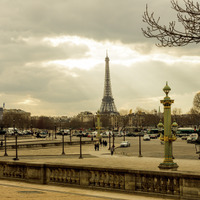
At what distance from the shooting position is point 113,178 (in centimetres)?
1419

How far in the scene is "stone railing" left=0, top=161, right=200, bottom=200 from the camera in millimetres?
12266

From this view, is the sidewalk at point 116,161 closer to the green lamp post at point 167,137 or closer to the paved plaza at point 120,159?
the paved plaza at point 120,159

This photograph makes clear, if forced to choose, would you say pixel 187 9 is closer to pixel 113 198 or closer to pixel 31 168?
pixel 113 198

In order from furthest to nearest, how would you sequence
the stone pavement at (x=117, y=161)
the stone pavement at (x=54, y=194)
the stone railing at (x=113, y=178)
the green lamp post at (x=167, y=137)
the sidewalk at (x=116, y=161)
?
the stone pavement at (x=117, y=161) < the sidewalk at (x=116, y=161) < the green lamp post at (x=167, y=137) < the stone pavement at (x=54, y=194) < the stone railing at (x=113, y=178)

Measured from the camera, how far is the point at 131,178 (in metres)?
13.6

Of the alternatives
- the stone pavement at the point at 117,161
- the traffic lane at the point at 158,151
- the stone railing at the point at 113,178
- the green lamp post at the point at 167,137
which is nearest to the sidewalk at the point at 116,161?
the stone pavement at the point at 117,161

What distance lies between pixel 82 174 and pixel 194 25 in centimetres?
755

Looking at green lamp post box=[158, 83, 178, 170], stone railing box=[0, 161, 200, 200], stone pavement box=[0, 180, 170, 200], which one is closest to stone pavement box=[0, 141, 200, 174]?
green lamp post box=[158, 83, 178, 170]

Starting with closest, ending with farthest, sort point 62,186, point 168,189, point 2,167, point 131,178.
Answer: point 168,189 < point 131,178 < point 62,186 < point 2,167

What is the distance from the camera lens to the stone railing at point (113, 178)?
12266mm

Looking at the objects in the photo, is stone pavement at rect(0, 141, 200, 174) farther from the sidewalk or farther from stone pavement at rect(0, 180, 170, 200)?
stone pavement at rect(0, 180, 170, 200)

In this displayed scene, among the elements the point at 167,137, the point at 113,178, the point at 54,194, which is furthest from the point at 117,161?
the point at 54,194

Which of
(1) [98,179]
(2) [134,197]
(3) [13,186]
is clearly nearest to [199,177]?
(2) [134,197]

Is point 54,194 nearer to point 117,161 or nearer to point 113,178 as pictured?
point 113,178
